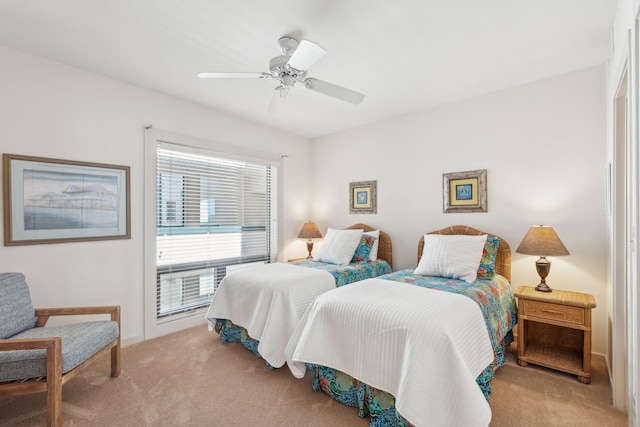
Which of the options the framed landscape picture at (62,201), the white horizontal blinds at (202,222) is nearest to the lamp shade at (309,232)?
the white horizontal blinds at (202,222)

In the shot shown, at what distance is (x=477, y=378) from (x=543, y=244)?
1371mm

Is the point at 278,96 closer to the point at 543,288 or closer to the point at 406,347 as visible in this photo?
the point at 406,347

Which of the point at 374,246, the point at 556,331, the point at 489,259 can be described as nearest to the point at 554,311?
the point at 556,331

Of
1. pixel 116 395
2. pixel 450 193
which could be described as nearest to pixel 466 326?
pixel 450 193

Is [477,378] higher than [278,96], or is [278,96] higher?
[278,96]

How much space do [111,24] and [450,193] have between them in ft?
11.4

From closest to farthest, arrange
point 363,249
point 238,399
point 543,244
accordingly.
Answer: point 238,399, point 543,244, point 363,249

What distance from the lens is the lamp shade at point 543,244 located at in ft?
8.27

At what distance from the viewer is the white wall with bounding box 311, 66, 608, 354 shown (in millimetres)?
2701

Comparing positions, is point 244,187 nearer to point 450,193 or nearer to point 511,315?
point 450,193

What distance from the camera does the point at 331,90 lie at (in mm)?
2346

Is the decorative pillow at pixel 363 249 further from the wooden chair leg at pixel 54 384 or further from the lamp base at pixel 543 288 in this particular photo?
the wooden chair leg at pixel 54 384

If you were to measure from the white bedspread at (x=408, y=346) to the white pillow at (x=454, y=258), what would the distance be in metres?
0.69

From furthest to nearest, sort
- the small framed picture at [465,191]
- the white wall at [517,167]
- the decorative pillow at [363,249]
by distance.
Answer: the decorative pillow at [363,249], the small framed picture at [465,191], the white wall at [517,167]
